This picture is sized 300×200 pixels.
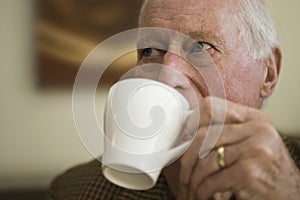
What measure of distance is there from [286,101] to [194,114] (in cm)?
142

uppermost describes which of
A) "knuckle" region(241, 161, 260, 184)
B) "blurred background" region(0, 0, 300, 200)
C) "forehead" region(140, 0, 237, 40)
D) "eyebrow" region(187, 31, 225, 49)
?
"forehead" region(140, 0, 237, 40)

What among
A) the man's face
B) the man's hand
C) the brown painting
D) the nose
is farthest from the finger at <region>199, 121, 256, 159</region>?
the brown painting

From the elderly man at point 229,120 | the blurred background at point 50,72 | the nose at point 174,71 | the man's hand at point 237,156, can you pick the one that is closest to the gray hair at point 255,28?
the elderly man at point 229,120

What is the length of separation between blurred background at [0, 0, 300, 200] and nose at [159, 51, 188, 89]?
1118 millimetres

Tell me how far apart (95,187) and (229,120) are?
59cm

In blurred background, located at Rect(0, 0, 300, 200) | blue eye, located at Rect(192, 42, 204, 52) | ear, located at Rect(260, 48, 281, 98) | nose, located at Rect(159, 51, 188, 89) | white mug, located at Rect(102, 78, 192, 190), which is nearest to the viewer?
white mug, located at Rect(102, 78, 192, 190)

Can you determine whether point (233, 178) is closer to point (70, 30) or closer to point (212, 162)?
point (212, 162)

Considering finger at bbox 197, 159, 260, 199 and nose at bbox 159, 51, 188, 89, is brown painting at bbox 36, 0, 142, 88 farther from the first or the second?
finger at bbox 197, 159, 260, 199

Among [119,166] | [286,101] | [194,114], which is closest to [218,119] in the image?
[194,114]

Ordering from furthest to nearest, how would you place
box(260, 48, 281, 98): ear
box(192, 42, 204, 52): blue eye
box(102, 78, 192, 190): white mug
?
box(260, 48, 281, 98): ear → box(192, 42, 204, 52): blue eye → box(102, 78, 192, 190): white mug

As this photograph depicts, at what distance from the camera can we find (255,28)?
0.90 m

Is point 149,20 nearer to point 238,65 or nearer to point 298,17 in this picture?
point 238,65

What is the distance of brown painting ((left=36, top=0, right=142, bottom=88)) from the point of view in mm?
1888

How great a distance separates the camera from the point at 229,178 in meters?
0.60
